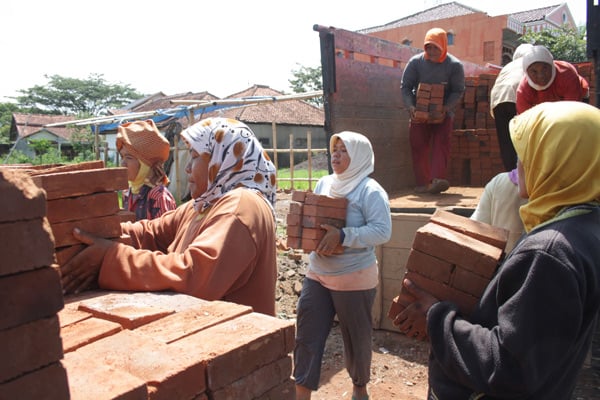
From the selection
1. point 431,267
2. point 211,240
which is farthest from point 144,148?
point 431,267

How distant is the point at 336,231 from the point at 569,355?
6.86 feet

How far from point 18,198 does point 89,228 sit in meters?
1.09

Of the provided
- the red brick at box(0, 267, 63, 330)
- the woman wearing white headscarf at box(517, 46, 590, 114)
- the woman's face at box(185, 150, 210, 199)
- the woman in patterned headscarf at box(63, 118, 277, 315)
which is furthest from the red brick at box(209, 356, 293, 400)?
the woman wearing white headscarf at box(517, 46, 590, 114)

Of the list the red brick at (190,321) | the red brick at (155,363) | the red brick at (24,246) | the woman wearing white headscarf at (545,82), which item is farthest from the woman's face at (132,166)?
the woman wearing white headscarf at (545,82)

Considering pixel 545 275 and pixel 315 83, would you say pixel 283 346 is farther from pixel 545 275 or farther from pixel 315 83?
pixel 315 83

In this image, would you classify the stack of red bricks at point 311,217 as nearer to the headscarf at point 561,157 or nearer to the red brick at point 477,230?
the red brick at point 477,230

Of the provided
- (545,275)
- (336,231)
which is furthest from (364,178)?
(545,275)

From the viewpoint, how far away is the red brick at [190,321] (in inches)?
57.5

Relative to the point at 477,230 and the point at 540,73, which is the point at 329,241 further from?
the point at 540,73

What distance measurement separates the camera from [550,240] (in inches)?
54.2

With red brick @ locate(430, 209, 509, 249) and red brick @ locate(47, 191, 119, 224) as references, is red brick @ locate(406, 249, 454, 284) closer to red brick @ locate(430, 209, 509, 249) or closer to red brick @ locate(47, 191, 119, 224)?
red brick @ locate(430, 209, 509, 249)

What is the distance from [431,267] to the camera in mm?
1825

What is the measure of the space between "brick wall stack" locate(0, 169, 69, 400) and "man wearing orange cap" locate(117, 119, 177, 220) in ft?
8.99

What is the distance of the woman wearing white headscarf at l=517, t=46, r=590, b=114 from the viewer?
4.08 metres
